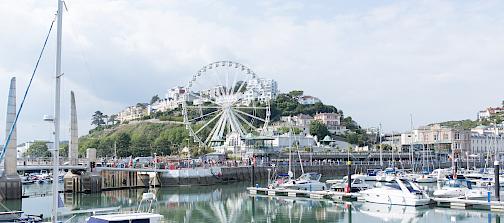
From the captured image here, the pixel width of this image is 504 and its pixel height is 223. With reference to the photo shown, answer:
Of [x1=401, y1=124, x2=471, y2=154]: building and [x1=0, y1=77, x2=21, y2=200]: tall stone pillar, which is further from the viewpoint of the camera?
[x1=401, y1=124, x2=471, y2=154]: building

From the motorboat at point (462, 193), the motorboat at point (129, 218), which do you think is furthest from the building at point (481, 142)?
the motorboat at point (129, 218)

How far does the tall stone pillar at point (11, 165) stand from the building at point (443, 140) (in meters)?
104

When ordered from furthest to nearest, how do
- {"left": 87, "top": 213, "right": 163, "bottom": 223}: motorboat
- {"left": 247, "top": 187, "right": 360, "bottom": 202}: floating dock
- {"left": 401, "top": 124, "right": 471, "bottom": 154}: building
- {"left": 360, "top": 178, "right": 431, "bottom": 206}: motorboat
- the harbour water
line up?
{"left": 401, "top": 124, "right": 471, "bottom": 154}: building
{"left": 247, "top": 187, "right": 360, "bottom": 202}: floating dock
{"left": 360, "top": 178, "right": 431, "bottom": 206}: motorboat
the harbour water
{"left": 87, "top": 213, "right": 163, "bottom": 223}: motorboat

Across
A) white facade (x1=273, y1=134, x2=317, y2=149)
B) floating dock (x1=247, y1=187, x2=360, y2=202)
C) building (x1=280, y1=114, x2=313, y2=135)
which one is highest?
building (x1=280, y1=114, x2=313, y2=135)

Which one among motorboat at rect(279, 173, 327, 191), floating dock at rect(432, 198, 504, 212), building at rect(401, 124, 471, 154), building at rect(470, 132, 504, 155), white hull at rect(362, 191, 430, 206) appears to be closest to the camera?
floating dock at rect(432, 198, 504, 212)

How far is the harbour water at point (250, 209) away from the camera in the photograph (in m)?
36.2

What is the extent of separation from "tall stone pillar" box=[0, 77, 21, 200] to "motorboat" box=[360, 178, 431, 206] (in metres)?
27.3

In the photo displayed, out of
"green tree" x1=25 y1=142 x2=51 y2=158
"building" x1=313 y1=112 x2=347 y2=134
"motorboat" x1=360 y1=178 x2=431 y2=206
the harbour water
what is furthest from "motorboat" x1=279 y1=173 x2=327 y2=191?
"green tree" x1=25 y1=142 x2=51 y2=158

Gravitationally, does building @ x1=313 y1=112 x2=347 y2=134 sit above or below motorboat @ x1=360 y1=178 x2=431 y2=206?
above

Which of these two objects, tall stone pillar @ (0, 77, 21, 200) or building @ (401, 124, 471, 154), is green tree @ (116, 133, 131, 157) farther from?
tall stone pillar @ (0, 77, 21, 200)

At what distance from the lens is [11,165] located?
46000mm

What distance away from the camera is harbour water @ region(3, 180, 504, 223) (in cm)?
3622

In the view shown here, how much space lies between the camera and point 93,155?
5712 cm

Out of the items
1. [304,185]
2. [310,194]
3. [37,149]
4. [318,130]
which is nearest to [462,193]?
[310,194]
